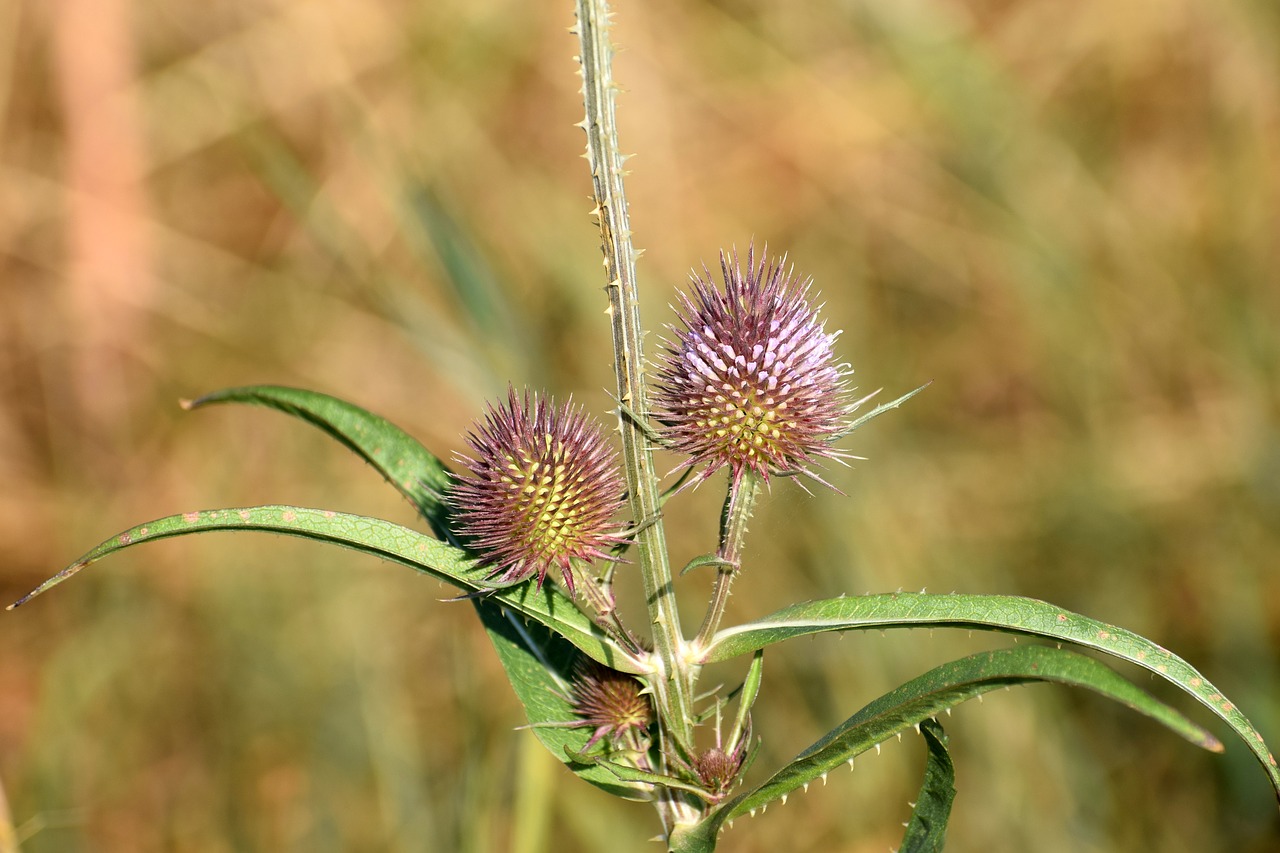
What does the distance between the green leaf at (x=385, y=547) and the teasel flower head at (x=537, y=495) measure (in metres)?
0.06

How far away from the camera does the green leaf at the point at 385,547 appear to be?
2.24 meters

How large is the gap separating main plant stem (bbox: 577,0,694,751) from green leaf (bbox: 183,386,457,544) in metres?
0.68

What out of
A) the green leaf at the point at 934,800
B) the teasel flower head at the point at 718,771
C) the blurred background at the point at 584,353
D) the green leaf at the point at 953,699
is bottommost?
the green leaf at the point at 934,800

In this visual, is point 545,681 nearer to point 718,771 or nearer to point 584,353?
point 718,771

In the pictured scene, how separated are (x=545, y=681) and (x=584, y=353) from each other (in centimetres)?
535

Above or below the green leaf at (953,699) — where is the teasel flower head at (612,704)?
above

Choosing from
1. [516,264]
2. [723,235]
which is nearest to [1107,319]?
[723,235]

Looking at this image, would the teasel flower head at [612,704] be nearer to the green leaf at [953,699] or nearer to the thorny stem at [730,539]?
the thorny stem at [730,539]

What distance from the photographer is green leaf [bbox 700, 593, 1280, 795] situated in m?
2.11

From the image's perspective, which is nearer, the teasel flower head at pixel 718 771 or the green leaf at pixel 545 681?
the teasel flower head at pixel 718 771

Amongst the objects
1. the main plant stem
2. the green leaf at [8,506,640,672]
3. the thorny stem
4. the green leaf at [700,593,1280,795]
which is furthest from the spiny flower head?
the green leaf at [8,506,640,672]

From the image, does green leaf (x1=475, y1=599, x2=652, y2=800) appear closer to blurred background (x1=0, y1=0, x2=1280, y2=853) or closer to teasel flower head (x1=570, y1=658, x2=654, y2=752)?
teasel flower head (x1=570, y1=658, x2=654, y2=752)

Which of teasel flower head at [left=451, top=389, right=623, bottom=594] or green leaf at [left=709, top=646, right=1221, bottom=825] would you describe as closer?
green leaf at [left=709, top=646, right=1221, bottom=825]

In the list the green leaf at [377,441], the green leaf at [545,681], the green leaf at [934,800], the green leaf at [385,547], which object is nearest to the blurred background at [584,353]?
the green leaf at [545,681]
